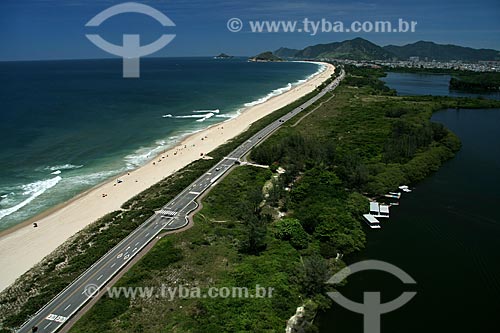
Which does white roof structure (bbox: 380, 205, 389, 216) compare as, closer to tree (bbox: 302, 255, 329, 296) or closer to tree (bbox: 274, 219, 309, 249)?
tree (bbox: 274, 219, 309, 249)

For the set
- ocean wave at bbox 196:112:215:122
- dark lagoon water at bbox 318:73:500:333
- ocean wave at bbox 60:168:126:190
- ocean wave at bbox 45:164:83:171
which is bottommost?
dark lagoon water at bbox 318:73:500:333

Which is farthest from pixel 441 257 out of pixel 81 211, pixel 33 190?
pixel 33 190

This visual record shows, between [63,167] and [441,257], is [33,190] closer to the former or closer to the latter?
[63,167]

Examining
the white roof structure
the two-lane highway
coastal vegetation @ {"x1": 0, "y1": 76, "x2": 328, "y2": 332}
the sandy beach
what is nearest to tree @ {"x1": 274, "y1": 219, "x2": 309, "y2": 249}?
the two-lane highway

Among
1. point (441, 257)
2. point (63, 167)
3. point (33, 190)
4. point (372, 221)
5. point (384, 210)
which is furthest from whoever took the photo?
point (63, 167)

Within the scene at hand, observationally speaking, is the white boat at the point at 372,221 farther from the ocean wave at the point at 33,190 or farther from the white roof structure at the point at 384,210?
the ocean wave at the point at 33,190

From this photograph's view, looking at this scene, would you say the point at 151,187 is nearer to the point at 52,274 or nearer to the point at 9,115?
the point at 52,274

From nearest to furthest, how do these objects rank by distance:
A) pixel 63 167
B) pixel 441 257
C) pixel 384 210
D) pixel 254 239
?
1. pixel 254 239
2. pixel 441 257
3. pixel 384 210
4. pixel 63 167
